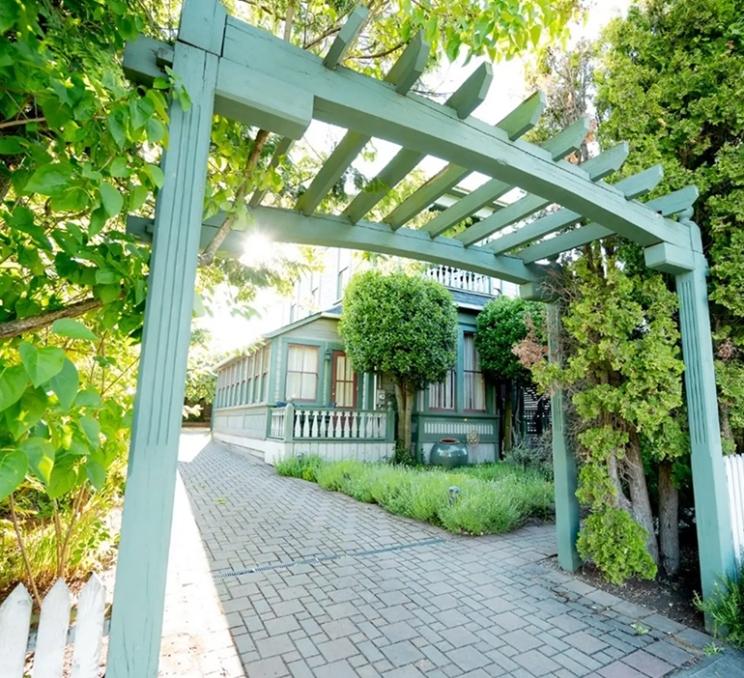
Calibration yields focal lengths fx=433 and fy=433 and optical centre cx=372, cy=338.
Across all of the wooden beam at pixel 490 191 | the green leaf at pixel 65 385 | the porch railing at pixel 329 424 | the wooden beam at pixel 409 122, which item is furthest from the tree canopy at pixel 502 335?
the green leaf at pixel 65 385

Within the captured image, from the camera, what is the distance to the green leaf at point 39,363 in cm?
103

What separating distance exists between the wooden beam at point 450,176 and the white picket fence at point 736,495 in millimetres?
3066

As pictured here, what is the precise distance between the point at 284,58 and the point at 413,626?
369 centimetres

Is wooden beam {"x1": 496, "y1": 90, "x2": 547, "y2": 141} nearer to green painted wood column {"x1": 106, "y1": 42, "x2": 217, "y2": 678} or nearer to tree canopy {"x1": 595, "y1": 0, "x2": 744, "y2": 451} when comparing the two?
green painted wood column {"x1": 106, "y1": 42, "x2": 217, "y2": 678}

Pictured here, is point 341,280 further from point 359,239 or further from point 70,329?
point 70,329

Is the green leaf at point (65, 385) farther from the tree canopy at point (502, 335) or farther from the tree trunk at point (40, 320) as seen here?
the tree canopy at point (502, 335)

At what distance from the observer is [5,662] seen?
1396mm

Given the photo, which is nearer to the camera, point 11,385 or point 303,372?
point 11,385

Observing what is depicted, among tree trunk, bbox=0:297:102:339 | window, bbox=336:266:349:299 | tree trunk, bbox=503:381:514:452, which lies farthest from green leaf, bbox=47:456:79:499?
window, bbox=336:266:349:299

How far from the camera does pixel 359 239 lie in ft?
12.2

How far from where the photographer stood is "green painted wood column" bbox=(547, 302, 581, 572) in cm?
429

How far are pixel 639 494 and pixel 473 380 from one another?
8874mm

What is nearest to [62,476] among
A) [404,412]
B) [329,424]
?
[329,424]

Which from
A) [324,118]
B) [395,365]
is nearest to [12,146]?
[324,118]
